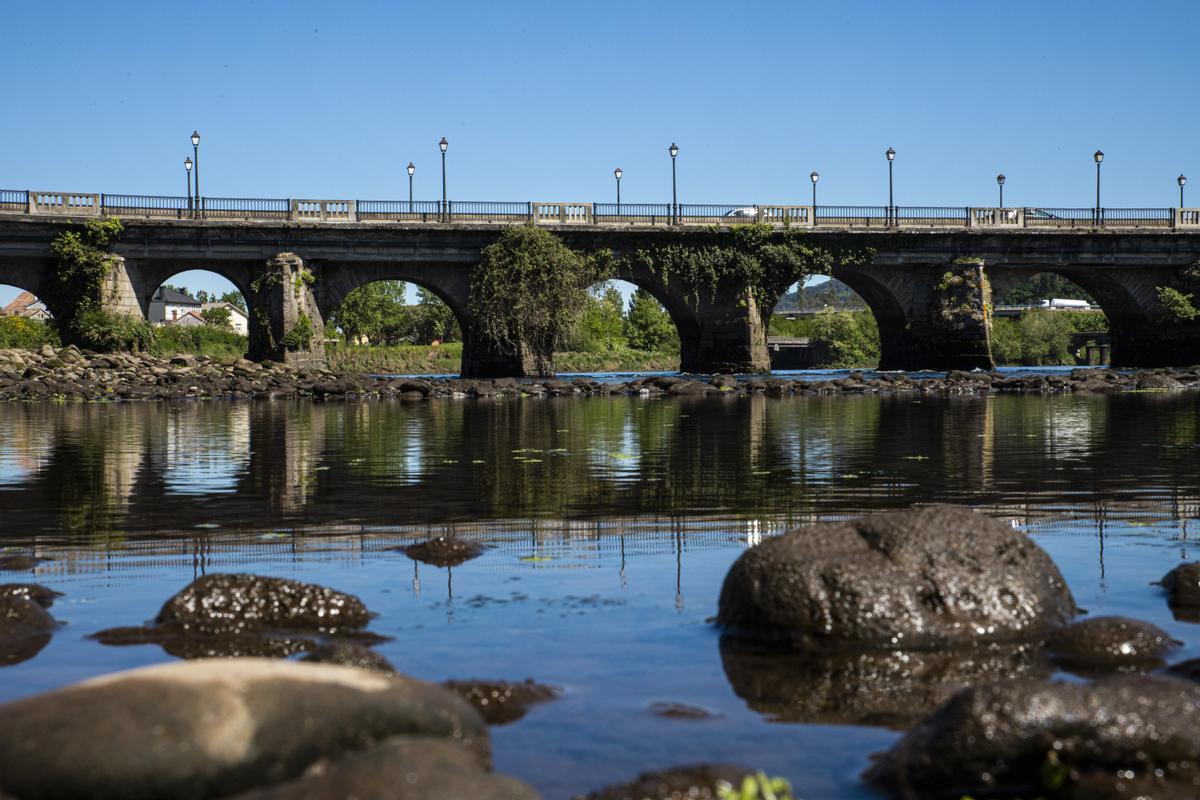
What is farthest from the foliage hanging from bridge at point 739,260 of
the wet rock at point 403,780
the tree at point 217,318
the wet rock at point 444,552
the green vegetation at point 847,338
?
the tree at point 217,318

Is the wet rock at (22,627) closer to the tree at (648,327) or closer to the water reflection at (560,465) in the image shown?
the water reflection at (560,465)

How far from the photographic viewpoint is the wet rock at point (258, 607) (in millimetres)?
7133

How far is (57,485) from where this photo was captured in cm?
1430

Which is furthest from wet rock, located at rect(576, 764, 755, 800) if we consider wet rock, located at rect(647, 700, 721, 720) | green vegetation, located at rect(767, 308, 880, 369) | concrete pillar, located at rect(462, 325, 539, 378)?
green vegetation, located at rect(767, 308, 880, 369)

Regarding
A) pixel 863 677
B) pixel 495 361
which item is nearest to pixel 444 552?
pixel 863 677

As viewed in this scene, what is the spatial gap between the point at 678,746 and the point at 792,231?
50.3 m

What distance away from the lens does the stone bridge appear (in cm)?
4766

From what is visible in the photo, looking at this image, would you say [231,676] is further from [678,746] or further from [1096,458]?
[1096,458]

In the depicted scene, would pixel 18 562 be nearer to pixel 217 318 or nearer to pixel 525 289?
pixel 525 289

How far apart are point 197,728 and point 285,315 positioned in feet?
147

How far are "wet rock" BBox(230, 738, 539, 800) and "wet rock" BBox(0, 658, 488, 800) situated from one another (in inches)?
5.5

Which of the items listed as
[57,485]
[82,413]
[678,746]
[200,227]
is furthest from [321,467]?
[200,227]

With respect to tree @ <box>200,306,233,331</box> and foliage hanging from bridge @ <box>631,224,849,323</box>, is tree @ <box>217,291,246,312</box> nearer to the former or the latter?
tree @ <box>200,306,233,331</box>

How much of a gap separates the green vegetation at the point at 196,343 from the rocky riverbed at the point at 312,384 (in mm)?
2217
